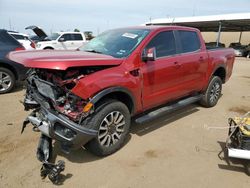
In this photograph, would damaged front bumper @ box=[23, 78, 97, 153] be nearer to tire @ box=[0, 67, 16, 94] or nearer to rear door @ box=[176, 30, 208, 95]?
rear door @ box=[176, 30, 208, 95]

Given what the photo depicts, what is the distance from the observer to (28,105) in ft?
12.3

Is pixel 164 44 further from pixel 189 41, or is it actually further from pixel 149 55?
pixel 189 41

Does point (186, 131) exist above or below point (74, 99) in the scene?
below

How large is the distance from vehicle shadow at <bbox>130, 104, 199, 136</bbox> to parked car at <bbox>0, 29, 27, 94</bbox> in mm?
4122

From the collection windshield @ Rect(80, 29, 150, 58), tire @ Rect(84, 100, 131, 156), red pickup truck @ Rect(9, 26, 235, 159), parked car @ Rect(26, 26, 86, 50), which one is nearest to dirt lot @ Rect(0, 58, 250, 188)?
tire @ Rect(84, 100, 131, 156)

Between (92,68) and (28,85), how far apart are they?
4.28 ft

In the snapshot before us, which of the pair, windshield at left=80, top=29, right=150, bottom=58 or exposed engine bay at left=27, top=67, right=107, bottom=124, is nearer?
exposed engine bay at left=27, top=67, right=107, bottom=124

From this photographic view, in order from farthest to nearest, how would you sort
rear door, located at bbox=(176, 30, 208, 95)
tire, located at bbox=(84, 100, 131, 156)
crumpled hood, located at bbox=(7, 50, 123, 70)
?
rear door, located at bbox=(176, 30, 208, 95)
tire, located at bbox=(84, 100, 131, 156)
crumpled hood, located at bbox=(7, 50, 123, 70)

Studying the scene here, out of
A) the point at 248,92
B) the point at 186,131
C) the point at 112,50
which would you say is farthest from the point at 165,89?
the point at 248,92

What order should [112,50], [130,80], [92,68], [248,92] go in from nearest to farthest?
[92,68]
[130,80]
[112,50]
[248,92]

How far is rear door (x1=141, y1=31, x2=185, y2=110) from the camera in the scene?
4.02 m

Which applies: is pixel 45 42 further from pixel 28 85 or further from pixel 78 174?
pixel 78 174

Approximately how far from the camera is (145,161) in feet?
11.5

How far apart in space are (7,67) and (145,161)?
209 inches
